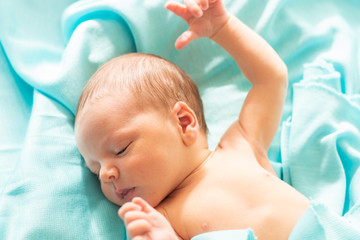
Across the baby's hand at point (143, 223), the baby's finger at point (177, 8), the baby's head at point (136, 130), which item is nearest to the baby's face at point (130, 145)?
the baby's head at point (136, 130)

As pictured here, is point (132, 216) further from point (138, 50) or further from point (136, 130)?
point (138, 50)

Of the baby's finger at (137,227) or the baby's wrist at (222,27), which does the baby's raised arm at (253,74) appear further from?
the baby's finger at (137,227)

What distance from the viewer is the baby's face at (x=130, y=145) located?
1.02 m

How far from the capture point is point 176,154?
3.52 feet

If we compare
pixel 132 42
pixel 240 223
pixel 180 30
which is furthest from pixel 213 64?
pixel 240 223

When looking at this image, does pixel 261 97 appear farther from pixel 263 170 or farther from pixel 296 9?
pixel 296 9

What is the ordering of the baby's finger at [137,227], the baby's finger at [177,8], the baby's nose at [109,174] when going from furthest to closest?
1. the baby's finger at [177,8]
2. the baby's nose at [109,174]
3. the baby's finger at [137,227]

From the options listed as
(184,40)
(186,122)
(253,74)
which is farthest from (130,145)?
(253,74)

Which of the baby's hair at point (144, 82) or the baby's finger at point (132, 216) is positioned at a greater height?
the baby's hair at point (144, 82)

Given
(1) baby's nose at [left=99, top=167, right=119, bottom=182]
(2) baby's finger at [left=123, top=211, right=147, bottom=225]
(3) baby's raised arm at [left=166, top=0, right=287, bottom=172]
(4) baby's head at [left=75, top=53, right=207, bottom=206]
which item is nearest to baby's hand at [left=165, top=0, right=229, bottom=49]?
(3) baby's raised arm at [left=166, top=0, right=287, bottom=172]

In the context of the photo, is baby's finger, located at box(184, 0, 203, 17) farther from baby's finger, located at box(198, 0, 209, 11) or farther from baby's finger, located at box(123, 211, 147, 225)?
baby's finger, located at box(123, 211, 147, 225)

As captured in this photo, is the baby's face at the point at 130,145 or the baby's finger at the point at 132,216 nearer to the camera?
the baby's finger at the point at 132,216

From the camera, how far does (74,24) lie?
1401 mm

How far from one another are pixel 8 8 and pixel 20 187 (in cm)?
66
